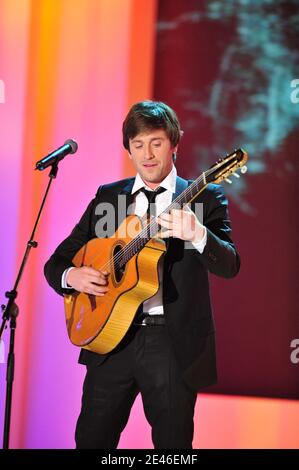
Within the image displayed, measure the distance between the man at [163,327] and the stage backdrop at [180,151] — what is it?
3.70 feet

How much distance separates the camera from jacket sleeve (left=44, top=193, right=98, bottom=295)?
2914 millimetres

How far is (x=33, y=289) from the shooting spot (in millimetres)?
3980

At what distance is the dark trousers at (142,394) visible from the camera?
2.54 metres

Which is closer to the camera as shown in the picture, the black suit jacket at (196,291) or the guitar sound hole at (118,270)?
the black suit jacket at (196,291)

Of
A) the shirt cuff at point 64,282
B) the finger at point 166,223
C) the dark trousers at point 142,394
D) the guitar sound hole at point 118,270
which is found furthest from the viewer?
the shirt cuff at point 64,282

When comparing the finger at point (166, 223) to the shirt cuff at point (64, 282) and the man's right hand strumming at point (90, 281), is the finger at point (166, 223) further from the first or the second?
the shirt cuff at point (64, 282)

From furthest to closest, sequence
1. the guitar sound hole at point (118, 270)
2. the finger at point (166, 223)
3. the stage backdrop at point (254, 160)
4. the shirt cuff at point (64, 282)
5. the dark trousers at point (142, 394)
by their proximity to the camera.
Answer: the stage backdrop at point (254, 160), the shirt cuff at point (64, 282), the guitar sound hole at point (118, 270), the dark trousers at point (142, 394), the finger at point (166, 223)

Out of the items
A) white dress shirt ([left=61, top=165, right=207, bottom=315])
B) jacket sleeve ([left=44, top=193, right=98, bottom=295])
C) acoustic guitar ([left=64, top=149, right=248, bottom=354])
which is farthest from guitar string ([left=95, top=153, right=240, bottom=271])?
jacket sleeve ([left=44, top=193, right=98, bottom=295])

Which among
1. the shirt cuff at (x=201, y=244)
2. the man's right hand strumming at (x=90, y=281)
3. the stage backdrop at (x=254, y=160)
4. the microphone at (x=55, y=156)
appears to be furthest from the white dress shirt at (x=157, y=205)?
the stage backdrop at (x=254, y=160)

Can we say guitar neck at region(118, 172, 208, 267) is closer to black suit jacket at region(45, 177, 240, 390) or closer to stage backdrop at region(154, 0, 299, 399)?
black suit jacket at region(45, 177, 240, 390)

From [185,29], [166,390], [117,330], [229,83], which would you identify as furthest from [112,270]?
[185,29]
